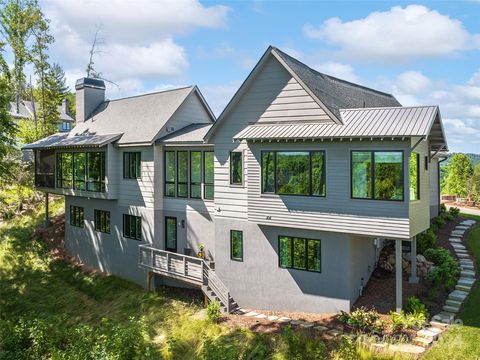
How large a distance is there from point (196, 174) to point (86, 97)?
42.2 feet

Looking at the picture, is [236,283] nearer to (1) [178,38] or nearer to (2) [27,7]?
(1) [178,38]

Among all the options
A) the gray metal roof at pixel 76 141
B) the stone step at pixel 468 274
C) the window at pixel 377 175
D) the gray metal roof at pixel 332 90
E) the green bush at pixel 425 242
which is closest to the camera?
the window at pixel 377 175

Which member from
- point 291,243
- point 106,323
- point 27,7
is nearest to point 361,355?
point 291,243

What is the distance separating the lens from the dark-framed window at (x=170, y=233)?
20.0 meters

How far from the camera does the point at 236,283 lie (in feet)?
54.6

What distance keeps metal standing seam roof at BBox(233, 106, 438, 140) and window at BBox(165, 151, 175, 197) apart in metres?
→ 5.81

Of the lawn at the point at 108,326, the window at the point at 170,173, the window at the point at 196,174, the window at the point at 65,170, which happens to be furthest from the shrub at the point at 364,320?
the window at the point at 65,170

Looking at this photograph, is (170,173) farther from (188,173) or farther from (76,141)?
(76,141)

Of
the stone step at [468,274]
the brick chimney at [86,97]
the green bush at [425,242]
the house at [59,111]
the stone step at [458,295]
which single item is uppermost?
the house at [59,111]

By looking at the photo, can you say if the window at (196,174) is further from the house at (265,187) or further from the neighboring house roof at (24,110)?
the neighboring house roof at (24,110)

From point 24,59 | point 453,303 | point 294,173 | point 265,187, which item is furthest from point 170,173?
point 24,59

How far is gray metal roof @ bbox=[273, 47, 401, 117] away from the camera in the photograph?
1488 cm

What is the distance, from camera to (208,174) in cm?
1892

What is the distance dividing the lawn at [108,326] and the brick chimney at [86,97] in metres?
9.83
